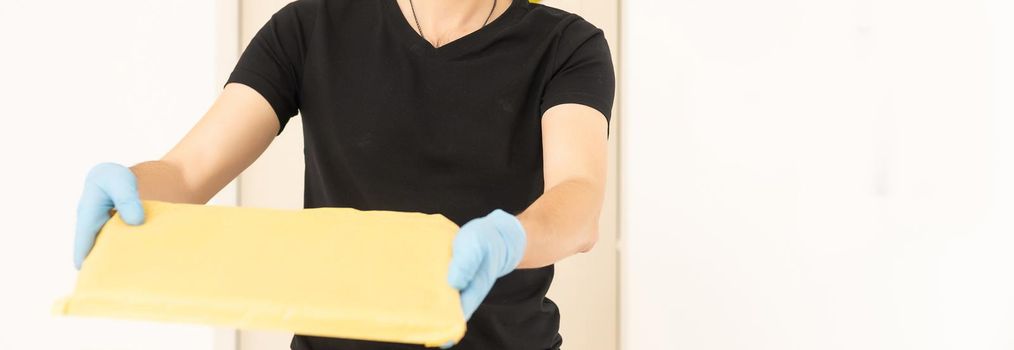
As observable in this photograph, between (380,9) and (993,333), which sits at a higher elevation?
(380,9)

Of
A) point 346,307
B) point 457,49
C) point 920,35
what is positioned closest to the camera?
point 346,307

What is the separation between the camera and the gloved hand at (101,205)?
0.86 m

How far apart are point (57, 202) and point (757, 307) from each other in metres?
1.89

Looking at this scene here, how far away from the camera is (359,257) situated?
0.80 metres

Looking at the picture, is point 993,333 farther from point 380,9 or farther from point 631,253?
point 380,9

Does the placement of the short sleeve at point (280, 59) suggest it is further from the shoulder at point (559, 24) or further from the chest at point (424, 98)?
the shoulder at point (559, 24)

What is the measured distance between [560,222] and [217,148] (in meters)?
0.49

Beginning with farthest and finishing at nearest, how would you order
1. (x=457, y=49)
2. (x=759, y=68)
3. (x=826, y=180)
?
1. (x=759, y=68)
2. (x=826, y=180)
3. (x=457, y=49)

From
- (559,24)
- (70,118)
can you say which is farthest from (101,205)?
(70,118)

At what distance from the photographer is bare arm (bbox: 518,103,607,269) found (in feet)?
3.04

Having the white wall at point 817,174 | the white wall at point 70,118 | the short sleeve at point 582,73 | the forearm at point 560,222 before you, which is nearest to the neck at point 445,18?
the short sleeve at point 582,73

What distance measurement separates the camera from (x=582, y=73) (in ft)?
3.89

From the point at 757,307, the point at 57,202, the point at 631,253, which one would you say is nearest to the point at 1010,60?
the point at 757,307

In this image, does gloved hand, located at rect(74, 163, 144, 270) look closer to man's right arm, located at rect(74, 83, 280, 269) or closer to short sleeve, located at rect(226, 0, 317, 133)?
man's right arm, located at rect(74, 83, 280, 269)
